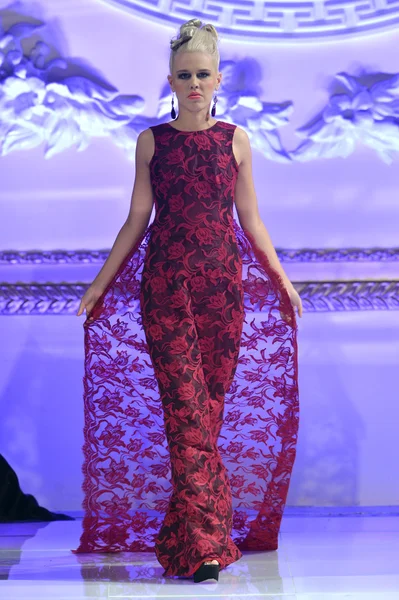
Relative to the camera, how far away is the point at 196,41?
2.84 m

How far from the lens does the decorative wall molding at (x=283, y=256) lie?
146 inches

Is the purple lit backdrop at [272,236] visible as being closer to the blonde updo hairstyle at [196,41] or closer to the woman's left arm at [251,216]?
the woman's left arm at [251,216]

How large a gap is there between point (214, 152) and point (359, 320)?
1142 mm

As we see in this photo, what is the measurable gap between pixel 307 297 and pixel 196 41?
3.97ft

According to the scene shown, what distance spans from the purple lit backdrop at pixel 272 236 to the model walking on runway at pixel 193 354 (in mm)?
589

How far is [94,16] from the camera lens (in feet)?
12.2

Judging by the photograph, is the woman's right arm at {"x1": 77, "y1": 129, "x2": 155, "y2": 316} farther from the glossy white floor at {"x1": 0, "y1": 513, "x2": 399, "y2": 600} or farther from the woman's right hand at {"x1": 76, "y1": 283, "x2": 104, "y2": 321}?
the glossy white floor at {"x1": 0, "y1": 513, "x2": 399, "y2": 600}

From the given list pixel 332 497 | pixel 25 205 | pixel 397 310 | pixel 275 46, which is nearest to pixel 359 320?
pixel 397 310

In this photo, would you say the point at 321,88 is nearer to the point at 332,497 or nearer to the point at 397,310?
the point at 397,310

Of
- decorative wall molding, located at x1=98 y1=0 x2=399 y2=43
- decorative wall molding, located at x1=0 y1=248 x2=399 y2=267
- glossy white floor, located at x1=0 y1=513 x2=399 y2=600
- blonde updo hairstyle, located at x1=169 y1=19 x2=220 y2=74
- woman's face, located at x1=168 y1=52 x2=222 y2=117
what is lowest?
glossy white floor, located at x1=0 y1=513 x2=399 y2=600

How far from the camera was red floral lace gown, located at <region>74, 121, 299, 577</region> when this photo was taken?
273 centimetres

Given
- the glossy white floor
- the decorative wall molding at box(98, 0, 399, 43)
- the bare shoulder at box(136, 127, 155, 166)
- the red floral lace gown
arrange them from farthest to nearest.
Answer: the decorative wall molding at box(98, 0, 399, 43) → the bare shoulder at box(136, 127, 155, 166) → the red floral lace gown → the glossy white floor

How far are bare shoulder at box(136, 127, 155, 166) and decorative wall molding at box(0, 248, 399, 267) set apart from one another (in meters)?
0.86

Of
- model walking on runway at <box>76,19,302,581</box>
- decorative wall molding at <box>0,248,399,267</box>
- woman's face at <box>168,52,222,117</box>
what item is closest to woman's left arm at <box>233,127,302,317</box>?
model walking on runway at <box>76,19,302,581</box>
